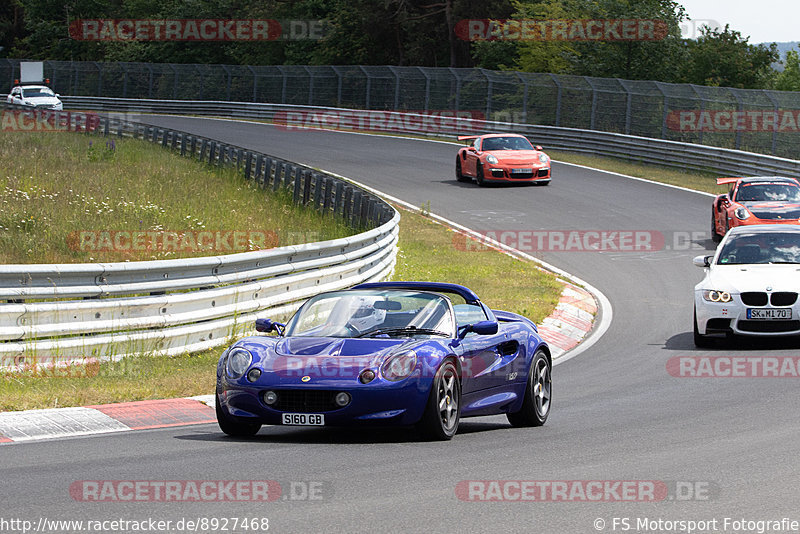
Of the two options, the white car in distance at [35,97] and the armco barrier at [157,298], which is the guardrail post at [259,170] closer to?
the armco barrier at [157,298]

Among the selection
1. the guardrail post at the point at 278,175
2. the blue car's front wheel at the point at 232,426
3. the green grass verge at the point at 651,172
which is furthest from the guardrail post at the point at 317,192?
the blue car's front wheel at the point at 232,426

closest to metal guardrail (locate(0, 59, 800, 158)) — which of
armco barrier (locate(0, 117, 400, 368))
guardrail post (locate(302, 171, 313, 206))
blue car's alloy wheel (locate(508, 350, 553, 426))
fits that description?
guardrail post (locate(302, 171, 313, 206))

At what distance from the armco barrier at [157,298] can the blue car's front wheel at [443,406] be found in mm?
4228

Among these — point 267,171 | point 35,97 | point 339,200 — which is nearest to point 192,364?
point 339,200

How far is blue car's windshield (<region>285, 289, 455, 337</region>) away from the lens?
29.6 ft

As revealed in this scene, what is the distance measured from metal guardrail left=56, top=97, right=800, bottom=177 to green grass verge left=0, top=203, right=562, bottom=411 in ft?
44.1

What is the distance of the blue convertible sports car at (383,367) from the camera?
823 centimetres

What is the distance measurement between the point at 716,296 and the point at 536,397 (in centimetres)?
566

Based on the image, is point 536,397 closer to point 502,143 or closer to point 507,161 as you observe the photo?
point 507,161

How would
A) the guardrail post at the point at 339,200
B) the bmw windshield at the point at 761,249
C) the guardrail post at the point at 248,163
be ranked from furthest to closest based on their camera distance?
1. the guardrail post at the point at 248,163
2. the guardrail post at the point at 339,200
3. the bmw windshield at the point at 761,249

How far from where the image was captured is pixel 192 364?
12266 mm

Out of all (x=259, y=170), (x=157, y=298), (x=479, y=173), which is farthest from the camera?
(x=479, y=173)

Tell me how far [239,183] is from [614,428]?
1985cm

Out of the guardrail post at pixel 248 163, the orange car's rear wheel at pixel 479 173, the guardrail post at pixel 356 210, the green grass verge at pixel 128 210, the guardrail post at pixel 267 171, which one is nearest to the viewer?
the green grass verge at pixel 128 210
